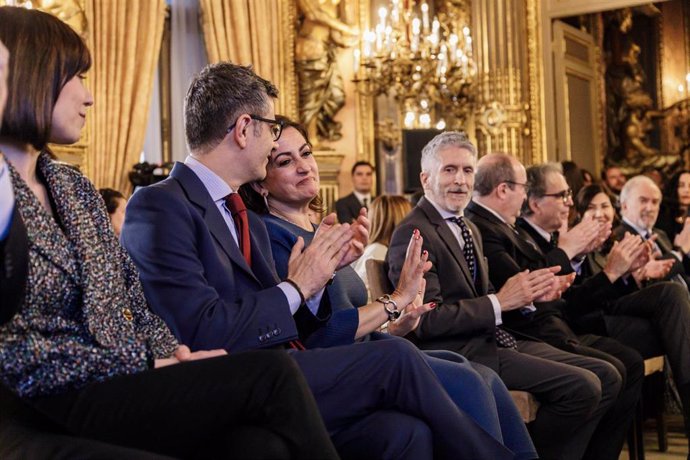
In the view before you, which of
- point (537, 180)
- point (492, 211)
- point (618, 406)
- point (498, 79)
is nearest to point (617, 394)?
point (618, 406)

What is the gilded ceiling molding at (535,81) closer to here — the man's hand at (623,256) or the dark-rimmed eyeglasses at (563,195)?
the dark-rimmed eyeglasses at (563,195)

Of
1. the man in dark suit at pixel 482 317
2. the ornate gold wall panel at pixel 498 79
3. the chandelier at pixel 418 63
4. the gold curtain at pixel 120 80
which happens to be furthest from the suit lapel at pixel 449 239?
the ornate gold wall panel at pixel 498 79

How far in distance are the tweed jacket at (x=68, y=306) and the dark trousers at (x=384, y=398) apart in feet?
1.24

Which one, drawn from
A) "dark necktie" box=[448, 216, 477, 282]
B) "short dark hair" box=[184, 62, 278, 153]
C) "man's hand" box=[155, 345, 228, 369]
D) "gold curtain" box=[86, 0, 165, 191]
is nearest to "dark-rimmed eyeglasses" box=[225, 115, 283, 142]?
"short dark hair" box=[184, 62, 278, 153]

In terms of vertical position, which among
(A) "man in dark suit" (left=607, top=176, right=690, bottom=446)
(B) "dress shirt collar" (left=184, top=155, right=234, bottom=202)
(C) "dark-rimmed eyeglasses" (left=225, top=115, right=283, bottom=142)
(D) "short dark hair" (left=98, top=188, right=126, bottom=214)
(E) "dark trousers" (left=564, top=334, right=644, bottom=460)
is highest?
(C) "dark-rimmed eyeglasses" (left=225, top=115, right=283, bottom=142)

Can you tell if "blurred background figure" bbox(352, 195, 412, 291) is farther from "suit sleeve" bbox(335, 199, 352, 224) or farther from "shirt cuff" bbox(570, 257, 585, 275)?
"suit sleeve" bbox(335, 199, 352, 224)

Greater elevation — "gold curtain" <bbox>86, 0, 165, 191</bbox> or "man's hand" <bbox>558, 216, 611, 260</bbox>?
"gold curtain" <bbox>86, 0, 165, 191</bbox>

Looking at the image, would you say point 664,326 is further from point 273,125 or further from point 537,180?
point 273,125

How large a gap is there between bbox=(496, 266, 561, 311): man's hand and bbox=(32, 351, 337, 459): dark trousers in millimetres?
1881

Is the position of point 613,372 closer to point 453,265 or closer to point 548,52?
point 453,265

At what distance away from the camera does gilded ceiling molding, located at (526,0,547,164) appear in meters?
10.6

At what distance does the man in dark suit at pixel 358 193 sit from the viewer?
922 centimetres

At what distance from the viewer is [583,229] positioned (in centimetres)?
456

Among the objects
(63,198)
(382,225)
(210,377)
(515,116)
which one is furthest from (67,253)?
(515,116)
